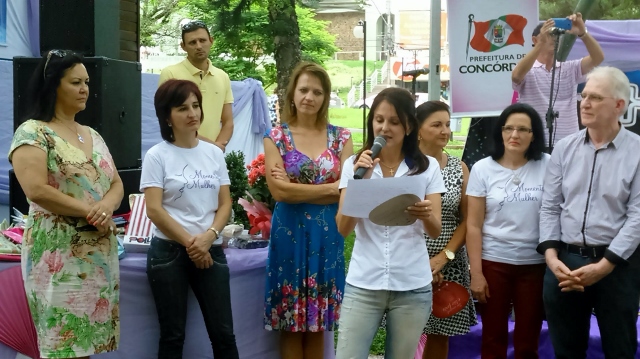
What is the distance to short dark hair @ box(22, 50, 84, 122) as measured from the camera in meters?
3.00

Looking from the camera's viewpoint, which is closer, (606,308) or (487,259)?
(606,308)

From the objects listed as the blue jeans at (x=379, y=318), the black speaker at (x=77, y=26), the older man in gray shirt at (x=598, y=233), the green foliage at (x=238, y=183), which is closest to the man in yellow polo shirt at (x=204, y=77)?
the black speaker at (x=77, y=26)

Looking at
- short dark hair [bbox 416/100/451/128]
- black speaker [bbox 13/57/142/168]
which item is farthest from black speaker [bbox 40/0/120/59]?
short dark hair [bbox 416/100/451/128]

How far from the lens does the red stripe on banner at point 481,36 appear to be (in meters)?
5.17

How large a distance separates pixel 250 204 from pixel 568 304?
175 centimetres

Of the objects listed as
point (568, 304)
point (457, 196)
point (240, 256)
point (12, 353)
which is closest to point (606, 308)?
point (568, 304)

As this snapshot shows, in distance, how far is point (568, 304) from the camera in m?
3.11

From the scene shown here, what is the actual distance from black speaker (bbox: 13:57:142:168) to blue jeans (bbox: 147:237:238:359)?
51.1 inches

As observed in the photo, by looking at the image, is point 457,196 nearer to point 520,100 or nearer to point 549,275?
point 549,275

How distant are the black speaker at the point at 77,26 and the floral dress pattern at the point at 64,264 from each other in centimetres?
156

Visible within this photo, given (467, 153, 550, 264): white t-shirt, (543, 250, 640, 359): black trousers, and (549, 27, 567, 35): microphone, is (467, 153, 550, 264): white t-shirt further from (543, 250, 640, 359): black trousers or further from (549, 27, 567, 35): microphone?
(549, 27, 567, 35): microphone

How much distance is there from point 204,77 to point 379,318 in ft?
8.75

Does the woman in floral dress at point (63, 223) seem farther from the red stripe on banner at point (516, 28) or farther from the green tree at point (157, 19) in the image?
the green tree at point (157, 19)

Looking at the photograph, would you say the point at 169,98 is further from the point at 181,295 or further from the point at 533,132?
the point at 533,132
